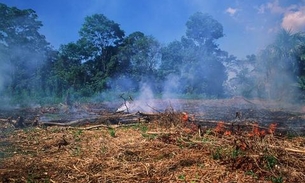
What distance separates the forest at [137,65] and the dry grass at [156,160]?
20.5 m

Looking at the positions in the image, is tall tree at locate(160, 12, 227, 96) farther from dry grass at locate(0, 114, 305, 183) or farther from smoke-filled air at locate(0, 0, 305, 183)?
dry grass at locate(0, 114, 305, 183)

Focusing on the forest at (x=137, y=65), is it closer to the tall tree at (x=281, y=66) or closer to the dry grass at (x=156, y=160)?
the tall tree at (x=281, y=66)

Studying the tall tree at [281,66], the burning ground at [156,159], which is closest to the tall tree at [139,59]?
the tall tree at [281,66]

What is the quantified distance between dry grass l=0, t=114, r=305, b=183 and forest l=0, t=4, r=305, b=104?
807 inches

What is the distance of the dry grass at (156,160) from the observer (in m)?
3.64

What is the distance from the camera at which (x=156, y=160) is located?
174 inches

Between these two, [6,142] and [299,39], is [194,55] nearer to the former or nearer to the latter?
[299,39]

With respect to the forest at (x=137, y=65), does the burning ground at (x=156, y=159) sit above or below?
below

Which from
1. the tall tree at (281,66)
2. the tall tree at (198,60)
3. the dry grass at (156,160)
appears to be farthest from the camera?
the tall tree at (198,60)

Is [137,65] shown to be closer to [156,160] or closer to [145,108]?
[145,108]

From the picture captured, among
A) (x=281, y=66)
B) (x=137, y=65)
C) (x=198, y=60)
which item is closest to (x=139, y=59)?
(x=137, y=65)

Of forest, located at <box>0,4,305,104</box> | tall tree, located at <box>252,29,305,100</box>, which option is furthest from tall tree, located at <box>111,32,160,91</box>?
tall tree, located at <box>252,29,305,100</box>

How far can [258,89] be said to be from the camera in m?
25.9

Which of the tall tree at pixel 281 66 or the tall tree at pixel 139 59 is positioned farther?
the tall tree at pixel 139 59
